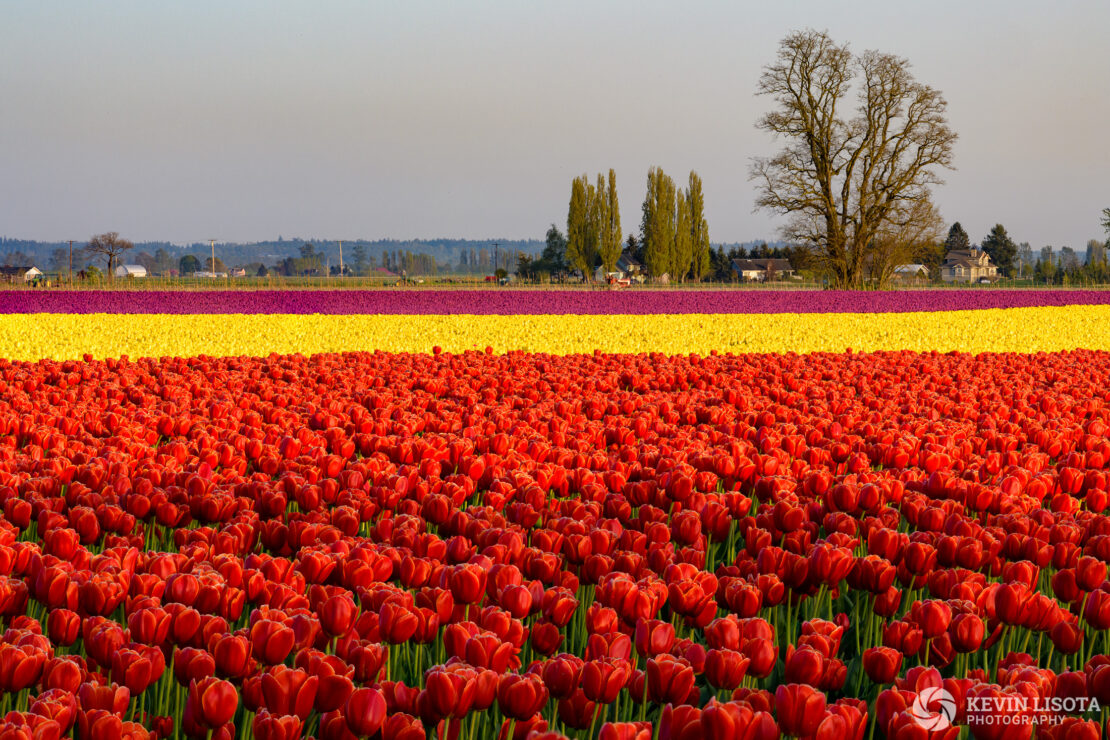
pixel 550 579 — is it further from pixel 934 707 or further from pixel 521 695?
pixel 934 707

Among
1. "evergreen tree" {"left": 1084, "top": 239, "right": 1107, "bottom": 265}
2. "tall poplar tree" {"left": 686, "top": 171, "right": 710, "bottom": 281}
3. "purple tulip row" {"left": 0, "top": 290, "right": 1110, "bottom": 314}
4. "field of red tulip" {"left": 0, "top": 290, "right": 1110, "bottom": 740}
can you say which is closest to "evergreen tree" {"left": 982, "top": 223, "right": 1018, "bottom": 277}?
"evergreen tree" {"left": 1084, "top": 239, "right": 1107, "bottom": 265}

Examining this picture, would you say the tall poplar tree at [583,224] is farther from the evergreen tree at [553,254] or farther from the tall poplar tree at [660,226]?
the evergreen tree at [553,254]

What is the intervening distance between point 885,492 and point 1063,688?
233 cm

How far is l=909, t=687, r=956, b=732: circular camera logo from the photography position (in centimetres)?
209

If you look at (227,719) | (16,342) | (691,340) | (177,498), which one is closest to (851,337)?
(691,340)

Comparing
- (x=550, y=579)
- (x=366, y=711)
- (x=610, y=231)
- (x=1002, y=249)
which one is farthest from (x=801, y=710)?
(x=1002, y=249)

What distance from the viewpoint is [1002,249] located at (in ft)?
440

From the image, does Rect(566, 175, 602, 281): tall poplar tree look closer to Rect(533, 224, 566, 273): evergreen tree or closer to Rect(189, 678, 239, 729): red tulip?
Rect(533, 224, 566, 273): evergreen tree

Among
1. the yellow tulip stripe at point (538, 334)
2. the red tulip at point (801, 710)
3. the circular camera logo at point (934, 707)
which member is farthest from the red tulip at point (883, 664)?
the yellow tulip stripe at point (538, 334)

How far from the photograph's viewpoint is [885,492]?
183 inches

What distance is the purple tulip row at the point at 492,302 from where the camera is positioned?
3062 centimetres

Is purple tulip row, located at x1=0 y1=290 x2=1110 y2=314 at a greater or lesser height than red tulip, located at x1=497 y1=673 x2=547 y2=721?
greater

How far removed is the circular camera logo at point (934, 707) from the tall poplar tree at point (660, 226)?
81.7m

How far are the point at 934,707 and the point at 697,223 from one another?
292 feet
